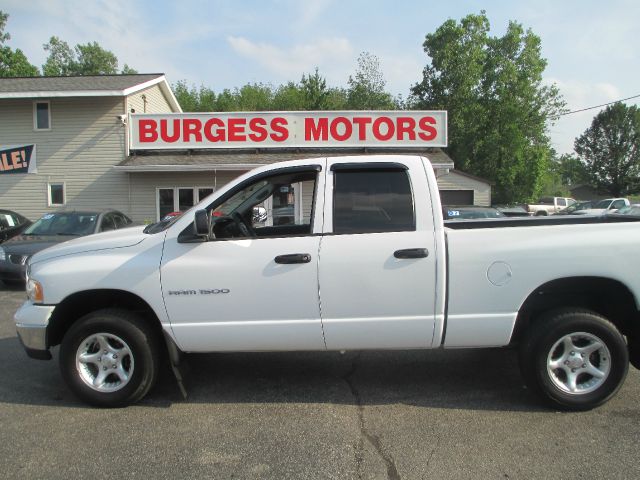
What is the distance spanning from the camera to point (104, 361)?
4.11 meters

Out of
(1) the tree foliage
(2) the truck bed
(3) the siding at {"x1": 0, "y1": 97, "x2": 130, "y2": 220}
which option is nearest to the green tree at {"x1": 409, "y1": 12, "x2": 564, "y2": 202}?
(1) the tree foliage

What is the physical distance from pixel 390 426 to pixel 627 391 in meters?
2.19

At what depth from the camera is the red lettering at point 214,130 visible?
1783cm

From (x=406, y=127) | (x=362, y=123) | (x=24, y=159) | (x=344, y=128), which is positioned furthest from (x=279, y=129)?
(x=24, y=159)

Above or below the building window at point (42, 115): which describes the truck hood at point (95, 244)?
below

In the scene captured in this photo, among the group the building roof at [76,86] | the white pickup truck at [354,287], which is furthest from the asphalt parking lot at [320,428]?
the building roof at [76,86]

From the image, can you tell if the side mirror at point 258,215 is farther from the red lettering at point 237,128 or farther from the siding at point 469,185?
the siding at point 469,185

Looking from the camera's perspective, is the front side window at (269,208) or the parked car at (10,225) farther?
the parked car at (10,225)

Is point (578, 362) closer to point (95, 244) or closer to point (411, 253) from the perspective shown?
point (411, 253)

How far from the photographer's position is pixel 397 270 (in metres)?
3.87

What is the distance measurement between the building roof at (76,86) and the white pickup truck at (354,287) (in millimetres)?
15369

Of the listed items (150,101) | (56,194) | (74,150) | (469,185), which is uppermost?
(150,101)

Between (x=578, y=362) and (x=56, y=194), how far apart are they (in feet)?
61.5

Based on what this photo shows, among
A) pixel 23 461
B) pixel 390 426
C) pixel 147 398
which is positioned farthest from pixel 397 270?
pixel 23 461
